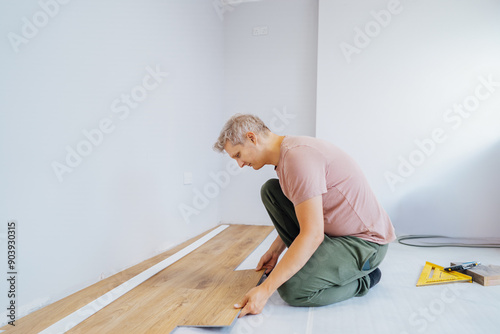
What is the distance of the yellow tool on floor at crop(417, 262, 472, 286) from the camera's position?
5.36 ft

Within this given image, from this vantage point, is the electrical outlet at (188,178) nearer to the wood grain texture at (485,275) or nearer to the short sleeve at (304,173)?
the short sleeve at (304,173)

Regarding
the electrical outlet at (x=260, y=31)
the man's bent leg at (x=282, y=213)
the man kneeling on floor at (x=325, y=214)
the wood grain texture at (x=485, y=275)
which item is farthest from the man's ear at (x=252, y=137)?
the electrical outlet at (x=260, y=31)

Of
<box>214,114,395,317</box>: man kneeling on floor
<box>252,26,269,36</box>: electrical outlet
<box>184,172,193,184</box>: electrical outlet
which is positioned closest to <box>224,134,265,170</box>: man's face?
<box>214,114,395,317</box>: man kneeling on floor

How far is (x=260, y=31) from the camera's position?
324 cm

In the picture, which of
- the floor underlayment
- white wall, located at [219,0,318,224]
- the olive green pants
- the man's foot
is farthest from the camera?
white wall, located at [219,0,318,224]

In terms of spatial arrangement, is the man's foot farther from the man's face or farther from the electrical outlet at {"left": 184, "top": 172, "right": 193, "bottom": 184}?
the electrical outlet at {"left": 184, "top": 172, "right": 193, "bottom": 184}

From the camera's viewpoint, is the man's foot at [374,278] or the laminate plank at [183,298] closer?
the laminate plank at [183,298]

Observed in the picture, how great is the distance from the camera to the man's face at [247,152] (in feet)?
4.38

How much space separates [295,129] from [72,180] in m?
2.16

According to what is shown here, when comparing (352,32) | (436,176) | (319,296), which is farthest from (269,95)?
(319,296)

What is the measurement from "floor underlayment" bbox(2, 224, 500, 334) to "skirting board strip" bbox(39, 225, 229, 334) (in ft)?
0.29

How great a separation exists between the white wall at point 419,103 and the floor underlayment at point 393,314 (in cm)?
128

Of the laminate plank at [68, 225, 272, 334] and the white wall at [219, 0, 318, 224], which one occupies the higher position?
the white wall at [219, 0, 318, 224]

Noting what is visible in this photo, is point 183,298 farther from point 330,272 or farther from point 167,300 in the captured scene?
point 330,272
